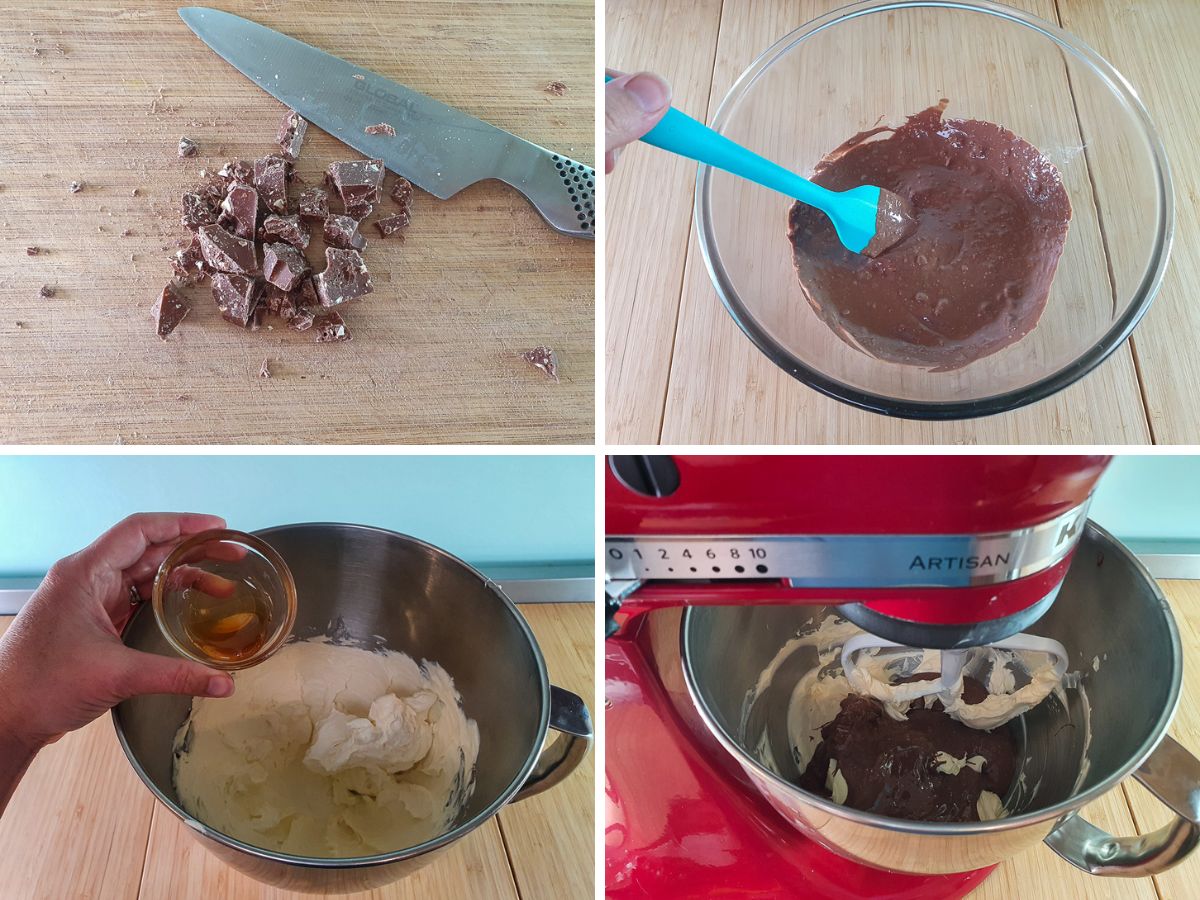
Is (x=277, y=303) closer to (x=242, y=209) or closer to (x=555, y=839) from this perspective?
(x=242, y=209)

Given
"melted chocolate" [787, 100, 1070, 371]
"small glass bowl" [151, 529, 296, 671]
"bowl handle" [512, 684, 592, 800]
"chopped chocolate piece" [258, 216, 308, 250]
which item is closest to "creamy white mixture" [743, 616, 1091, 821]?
"bowl handle" [512, 684, 592, 800]

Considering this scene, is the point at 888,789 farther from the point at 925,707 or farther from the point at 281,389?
the point at 281,389

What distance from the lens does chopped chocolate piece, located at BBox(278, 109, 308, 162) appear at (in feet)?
3.36

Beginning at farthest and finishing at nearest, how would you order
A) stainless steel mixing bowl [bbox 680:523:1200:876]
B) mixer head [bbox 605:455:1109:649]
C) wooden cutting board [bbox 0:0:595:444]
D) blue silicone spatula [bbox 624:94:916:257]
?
wooden cutting board [bbox 0:0:595:444] → blue silicone spatula [bbox 624:94:916:257] → stainless steel mixing bowl [bbox 680:523:1200:876] → mixer head [bbox 605:455:1109:649]

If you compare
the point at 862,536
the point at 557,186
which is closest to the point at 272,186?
the point at 557,186

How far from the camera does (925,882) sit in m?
0.76

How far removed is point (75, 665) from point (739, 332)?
66cm

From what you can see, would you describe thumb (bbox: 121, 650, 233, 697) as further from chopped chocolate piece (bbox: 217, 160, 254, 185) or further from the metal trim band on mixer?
chopped chocolate piece (bbox: 217, 160, 254, 185)

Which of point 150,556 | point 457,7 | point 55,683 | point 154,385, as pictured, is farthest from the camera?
point 457,7

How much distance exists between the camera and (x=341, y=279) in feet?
3.15

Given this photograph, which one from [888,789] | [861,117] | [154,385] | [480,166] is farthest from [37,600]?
[861,117]

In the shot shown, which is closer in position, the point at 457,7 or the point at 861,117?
the point at 861,117

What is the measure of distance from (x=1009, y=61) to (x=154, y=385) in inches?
36.3

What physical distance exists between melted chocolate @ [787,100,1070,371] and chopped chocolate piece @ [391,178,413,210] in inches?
16.9
